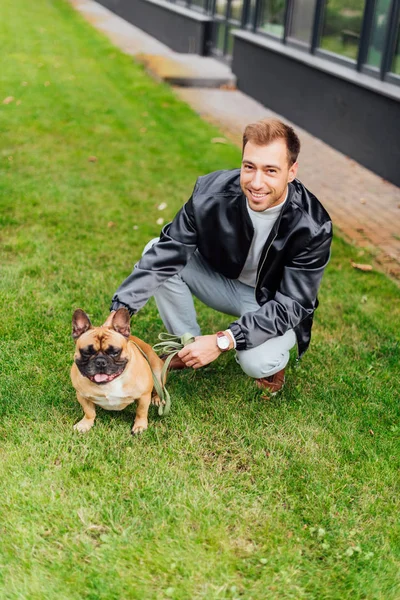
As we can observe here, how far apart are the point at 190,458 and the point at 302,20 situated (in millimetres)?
9311

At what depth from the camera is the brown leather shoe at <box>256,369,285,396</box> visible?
154 inches

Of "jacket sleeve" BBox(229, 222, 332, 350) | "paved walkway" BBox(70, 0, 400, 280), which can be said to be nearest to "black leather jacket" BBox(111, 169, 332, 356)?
"jacket sleeve" BBox(229, 222, 332, 350)

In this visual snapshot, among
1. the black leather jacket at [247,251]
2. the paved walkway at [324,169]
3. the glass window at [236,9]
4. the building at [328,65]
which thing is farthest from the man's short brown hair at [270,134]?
the glass window at [236,9]

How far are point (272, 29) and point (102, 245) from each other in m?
7.92

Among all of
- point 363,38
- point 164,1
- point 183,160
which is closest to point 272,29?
point 363,38

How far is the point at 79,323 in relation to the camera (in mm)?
3104

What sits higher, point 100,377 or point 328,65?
point 328,65

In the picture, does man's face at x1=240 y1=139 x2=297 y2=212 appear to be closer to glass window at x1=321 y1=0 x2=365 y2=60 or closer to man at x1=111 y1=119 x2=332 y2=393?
man at x1=111 y1=119 x2=332 y2=393

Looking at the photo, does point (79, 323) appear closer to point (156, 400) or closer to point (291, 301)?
point (156, 400)

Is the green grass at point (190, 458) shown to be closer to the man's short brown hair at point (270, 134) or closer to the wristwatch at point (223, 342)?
the wristwatch at point (223, 342)

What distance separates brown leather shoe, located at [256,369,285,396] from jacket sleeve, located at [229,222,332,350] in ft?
1.70

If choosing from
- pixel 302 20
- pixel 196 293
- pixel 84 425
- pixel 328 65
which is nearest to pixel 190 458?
pixel 84 425

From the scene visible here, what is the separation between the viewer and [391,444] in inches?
139

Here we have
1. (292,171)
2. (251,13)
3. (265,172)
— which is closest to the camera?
(265,172)
